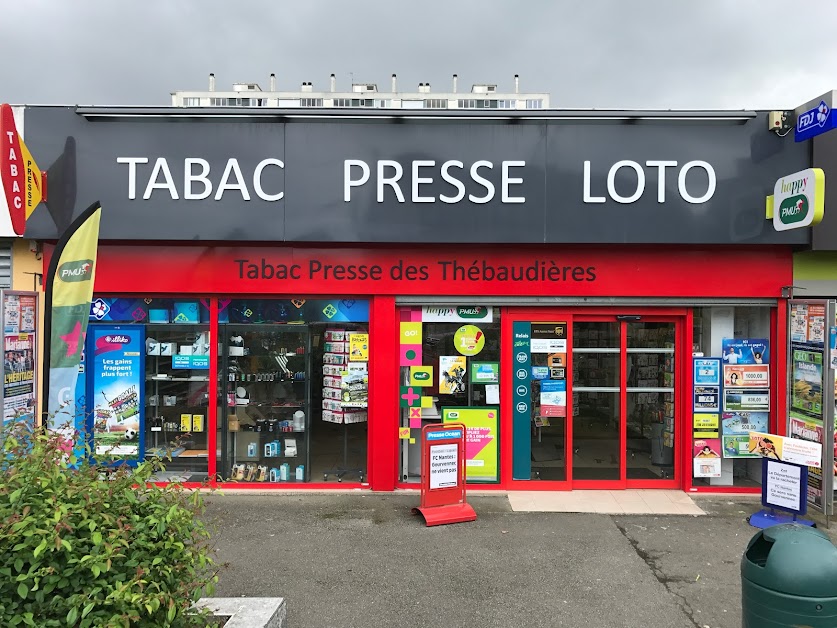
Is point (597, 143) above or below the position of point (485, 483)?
above

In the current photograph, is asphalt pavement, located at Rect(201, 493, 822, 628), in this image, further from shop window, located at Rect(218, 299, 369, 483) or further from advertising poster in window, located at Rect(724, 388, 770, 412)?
advertising poster in window, located at Rect(724, 388, 770, 412)

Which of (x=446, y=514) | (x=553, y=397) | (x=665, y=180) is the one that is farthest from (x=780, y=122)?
(x=446, y=514)

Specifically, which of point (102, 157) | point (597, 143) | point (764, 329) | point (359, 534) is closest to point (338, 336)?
point (359, 534)

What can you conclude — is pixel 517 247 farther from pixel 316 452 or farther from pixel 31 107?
pixel 31 107

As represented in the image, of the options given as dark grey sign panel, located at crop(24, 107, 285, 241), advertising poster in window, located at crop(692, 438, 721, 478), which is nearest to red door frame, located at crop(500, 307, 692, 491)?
advertising poster in window, located at crop(692, 438, 721, 478)

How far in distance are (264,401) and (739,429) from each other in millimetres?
6422

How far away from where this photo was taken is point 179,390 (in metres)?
7.63

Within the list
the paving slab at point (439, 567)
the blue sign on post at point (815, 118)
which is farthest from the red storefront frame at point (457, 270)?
the paving slab at point (439, 567)

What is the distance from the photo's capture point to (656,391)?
25.2 ft

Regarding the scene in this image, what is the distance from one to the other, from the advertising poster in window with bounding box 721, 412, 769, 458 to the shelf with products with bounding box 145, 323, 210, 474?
23.0 ft

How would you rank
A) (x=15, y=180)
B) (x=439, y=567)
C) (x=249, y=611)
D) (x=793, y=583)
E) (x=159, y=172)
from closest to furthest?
(x=793, y=583), (x=249, y=611), (x=439, y=567), (x=15, y=180), (x=159, y=172)

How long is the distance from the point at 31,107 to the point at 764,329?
1001 centimetres

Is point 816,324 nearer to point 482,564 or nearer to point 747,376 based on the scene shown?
point 747,376

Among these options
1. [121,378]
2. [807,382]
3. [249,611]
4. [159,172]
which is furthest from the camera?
[121,378]
